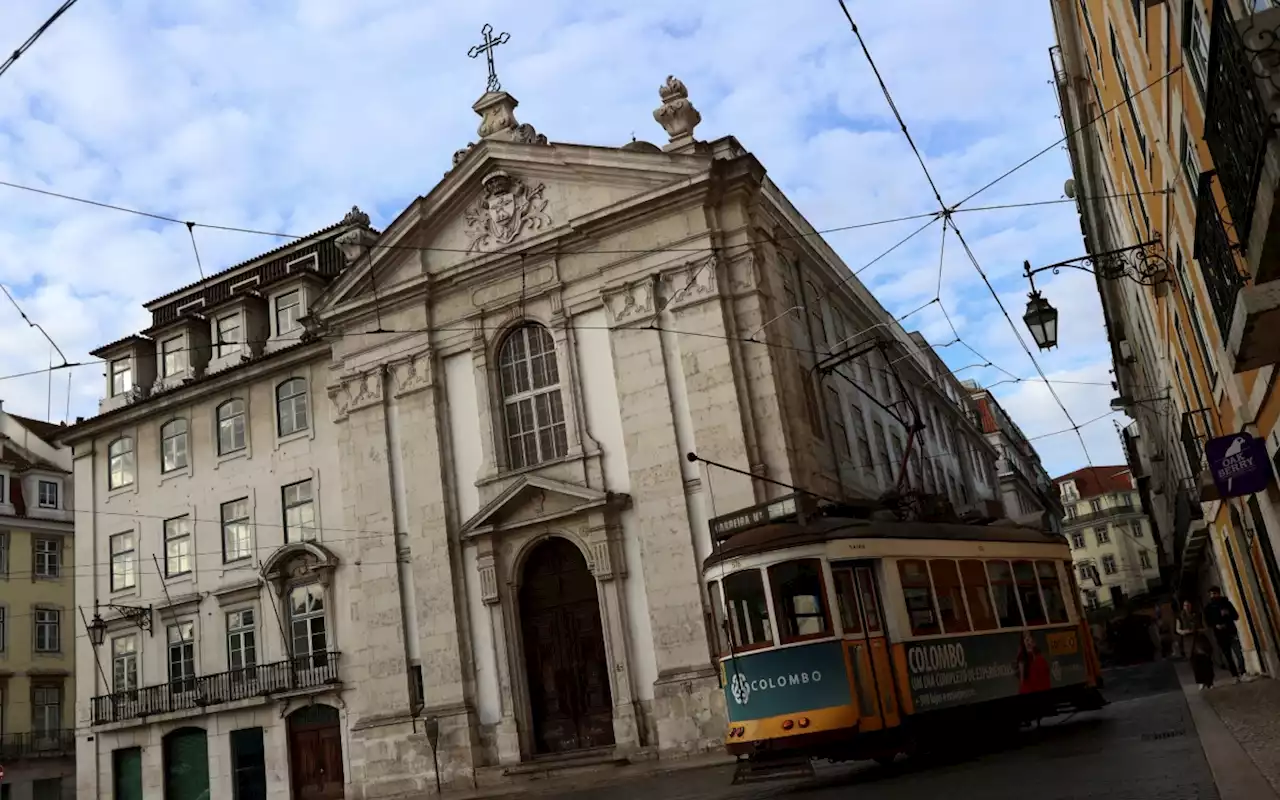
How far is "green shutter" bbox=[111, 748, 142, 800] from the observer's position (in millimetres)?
28375

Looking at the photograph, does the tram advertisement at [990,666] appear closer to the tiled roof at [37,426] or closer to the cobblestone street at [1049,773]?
the cobblestone street at [1049,773]

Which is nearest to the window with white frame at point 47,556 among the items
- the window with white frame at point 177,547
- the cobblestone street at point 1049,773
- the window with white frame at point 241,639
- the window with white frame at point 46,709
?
the window with white frame at point 46,709

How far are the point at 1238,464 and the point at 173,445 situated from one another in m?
26.6

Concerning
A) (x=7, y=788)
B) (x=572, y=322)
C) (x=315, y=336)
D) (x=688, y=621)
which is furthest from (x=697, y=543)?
(x=7, y=788)

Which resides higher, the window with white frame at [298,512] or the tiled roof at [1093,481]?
the tiled roof at [1093,481]

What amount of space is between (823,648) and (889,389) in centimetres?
2067

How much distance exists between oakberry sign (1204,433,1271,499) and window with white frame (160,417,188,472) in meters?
25.7

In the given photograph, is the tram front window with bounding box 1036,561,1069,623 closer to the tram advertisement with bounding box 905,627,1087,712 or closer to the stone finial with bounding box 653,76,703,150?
the tram advertisement with bounding box 905,627,1087,712

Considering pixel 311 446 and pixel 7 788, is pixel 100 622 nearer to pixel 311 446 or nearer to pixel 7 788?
pixel 311 446

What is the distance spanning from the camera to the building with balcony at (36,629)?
36500 millimetres

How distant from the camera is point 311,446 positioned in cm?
2781

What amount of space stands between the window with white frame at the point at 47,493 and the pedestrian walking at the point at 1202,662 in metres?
36.8

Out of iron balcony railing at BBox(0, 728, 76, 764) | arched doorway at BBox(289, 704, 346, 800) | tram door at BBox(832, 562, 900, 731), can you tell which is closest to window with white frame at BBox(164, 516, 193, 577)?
arched doorway at BBox(289, 704, 346, 800)

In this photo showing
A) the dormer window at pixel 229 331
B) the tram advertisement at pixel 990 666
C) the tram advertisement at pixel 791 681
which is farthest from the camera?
the dormer window at pixel 229 331
